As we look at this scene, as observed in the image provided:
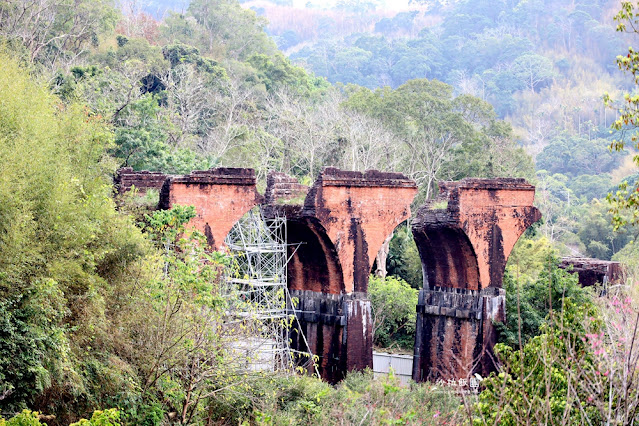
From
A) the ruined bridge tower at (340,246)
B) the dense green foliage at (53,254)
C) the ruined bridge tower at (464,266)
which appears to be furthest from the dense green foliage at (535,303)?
the dense green foliage at (53,254)

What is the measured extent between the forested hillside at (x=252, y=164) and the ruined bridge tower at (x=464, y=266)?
836mm

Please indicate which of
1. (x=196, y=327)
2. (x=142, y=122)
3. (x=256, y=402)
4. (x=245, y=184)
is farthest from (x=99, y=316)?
(x=142, y=122)

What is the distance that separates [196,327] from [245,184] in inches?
190

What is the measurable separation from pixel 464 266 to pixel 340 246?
3.49m

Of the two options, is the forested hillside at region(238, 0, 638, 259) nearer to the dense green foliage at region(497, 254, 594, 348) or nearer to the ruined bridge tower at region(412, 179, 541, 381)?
the dense green foliage at region(497, 254, 594, 348)

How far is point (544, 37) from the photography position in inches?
→ 2576

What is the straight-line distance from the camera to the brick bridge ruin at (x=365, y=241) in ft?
44.9

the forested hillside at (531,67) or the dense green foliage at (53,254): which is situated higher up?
the forested hillside at (531,67)

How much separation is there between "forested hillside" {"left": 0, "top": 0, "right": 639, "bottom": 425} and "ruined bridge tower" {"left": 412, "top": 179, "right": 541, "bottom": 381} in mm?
836

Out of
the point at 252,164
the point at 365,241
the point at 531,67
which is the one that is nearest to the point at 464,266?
the point at 365,241

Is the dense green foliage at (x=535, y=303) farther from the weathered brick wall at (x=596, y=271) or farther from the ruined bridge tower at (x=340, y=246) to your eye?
the weathered brick wall at (x=596, y=271)

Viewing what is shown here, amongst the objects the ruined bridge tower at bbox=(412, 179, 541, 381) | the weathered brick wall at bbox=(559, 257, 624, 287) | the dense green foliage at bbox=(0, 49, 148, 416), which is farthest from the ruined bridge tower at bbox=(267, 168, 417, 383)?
the weathered brick wall at bbox=(559, 257, 624, 287)

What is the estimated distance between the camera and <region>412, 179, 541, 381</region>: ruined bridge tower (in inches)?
669

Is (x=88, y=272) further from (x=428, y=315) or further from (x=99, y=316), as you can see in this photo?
(x=428, y=315)
